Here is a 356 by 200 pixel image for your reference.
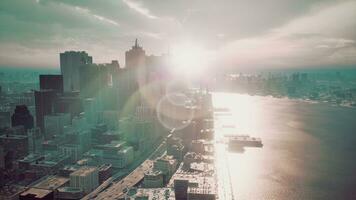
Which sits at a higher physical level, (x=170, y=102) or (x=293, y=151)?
(x=170, y=102)

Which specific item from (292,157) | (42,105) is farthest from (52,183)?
(292,157)

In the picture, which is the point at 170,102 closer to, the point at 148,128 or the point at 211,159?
the point at 148,128

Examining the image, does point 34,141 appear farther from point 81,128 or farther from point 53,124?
point 81,128

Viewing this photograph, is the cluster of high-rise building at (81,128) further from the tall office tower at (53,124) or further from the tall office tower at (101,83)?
the tall office tower at (101,83)

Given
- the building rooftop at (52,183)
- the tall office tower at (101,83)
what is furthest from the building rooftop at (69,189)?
the tall office tower at (101,83)

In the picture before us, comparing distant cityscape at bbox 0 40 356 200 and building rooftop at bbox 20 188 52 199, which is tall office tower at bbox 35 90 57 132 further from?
building rooftop at bbox 20 188 52 199

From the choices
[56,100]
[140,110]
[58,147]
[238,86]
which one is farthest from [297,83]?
[58,147]
